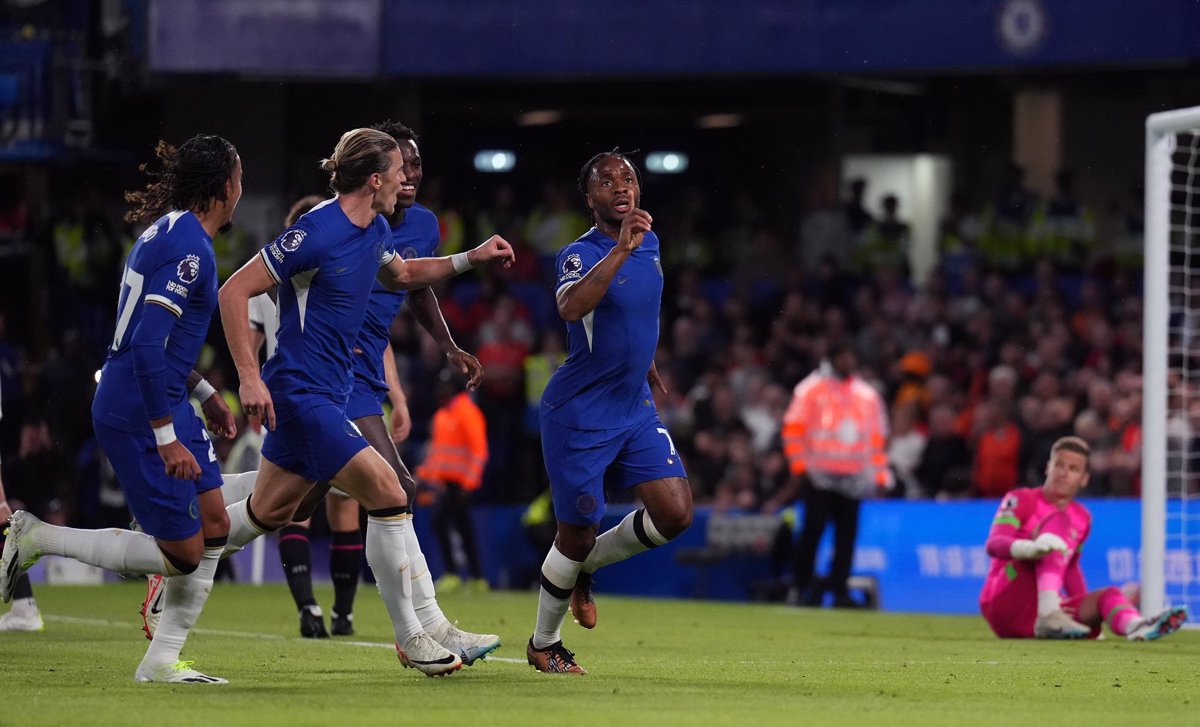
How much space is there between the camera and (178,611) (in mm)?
7562

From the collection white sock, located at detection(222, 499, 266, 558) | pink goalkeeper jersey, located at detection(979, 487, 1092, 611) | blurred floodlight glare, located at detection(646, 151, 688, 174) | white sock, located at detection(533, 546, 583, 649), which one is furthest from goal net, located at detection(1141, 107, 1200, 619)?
blurred floodlight glare, located at detection(646, 151, 688, 174)

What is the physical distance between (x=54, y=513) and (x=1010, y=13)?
36.2 feet

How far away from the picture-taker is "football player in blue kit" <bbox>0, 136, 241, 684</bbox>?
7211 millimetres

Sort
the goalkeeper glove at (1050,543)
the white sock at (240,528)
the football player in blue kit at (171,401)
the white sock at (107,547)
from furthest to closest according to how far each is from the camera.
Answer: the goalkeeper glove at (1050,543), the white sock at (240,528), the white sock at (107,547), the football player in blue kit at (171,401)

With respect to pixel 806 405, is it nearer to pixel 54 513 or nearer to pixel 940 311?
pixel 940 311

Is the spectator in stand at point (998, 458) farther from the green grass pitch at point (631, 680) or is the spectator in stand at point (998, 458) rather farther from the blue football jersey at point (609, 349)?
the blue football jersey at point (609, 349)

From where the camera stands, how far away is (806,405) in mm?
16812

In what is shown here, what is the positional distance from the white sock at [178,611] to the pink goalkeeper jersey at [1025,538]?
543 cm

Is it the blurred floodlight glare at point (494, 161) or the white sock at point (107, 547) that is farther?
the blurred floodlight glare at point (494, 161)

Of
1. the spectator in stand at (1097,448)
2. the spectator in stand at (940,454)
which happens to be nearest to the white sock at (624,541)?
the spectator in stand at (1097,448)

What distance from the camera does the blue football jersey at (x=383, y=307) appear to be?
30.1ft

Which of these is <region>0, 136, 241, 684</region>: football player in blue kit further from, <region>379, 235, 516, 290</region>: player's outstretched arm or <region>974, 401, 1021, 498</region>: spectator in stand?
<region>974, 401, 1021, 498</region>: spectator in stand

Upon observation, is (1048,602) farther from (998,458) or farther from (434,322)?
(998,458)

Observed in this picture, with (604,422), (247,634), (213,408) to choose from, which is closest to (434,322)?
(604,422)
